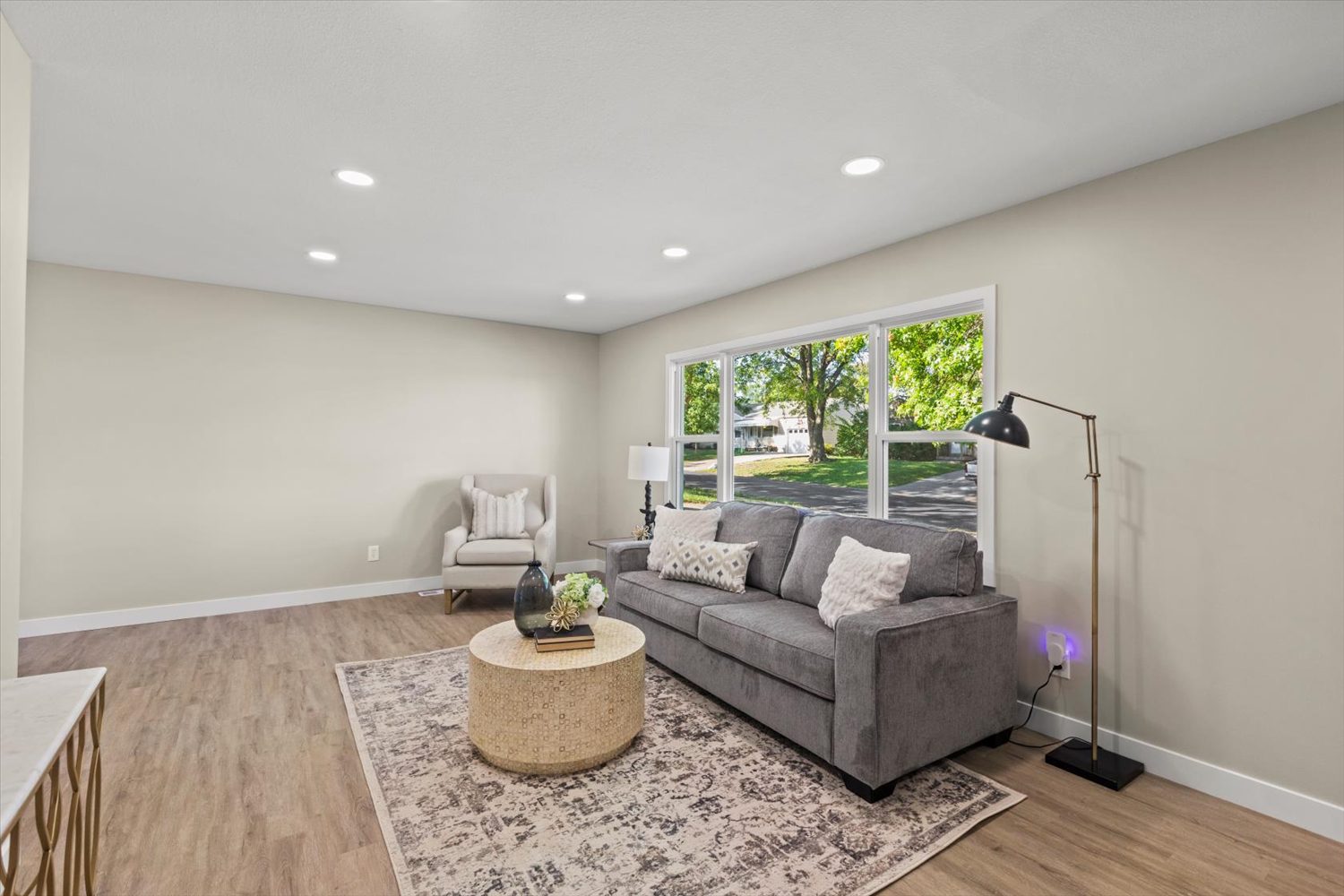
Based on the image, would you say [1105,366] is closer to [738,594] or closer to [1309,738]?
[1309,738]

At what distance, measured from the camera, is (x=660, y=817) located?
7.25 feet

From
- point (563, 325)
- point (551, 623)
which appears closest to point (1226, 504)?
point (551, 623)

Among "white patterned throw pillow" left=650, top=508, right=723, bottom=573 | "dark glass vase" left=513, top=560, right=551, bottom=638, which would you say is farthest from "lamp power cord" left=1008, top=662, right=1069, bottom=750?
"dark glass vase" left=513, top=560, right=551, bottom=638

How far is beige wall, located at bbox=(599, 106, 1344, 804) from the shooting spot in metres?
2.20

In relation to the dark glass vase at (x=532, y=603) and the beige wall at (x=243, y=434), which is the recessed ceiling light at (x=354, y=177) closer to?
the dark glass vase at (x=532, y=603)

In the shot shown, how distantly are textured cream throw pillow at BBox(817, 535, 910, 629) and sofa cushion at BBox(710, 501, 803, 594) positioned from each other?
0.60 meters

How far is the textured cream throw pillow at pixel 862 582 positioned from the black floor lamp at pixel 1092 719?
65 centimetres

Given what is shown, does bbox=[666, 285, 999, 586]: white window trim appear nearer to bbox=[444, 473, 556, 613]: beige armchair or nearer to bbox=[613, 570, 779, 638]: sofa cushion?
bbox=[613, 570, 779, 638]: sofa cushion

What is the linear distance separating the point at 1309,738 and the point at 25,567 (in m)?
6.70

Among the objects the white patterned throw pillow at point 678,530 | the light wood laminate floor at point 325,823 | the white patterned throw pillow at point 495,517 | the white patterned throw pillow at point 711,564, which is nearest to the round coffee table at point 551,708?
the light wood laminate floor at point 325,823

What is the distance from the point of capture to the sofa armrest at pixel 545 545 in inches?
200

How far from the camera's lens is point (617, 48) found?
1.93m

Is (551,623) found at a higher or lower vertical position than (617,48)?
lower

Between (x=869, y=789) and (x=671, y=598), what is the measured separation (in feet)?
4.64
